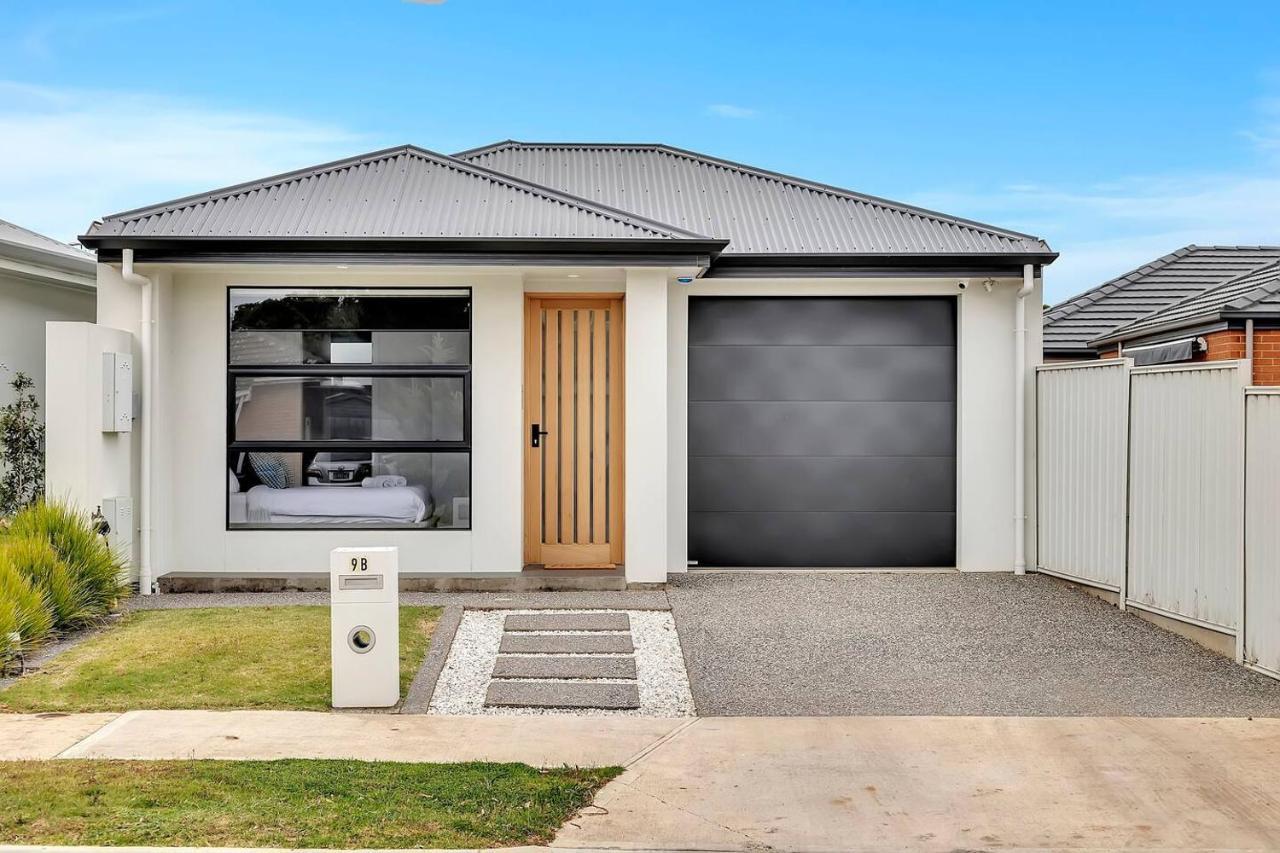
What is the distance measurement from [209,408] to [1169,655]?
28.0 ft

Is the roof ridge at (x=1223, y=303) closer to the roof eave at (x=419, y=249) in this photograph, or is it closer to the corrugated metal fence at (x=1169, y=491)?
the corrugated metal fence at (x=1169, y=491)

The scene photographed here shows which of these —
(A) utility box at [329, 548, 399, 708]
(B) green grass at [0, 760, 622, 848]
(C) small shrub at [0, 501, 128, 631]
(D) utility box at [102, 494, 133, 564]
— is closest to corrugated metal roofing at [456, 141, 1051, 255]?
(A) utility box at [329, 548, 399, 708]

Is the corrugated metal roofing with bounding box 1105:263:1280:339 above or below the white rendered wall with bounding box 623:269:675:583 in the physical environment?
above

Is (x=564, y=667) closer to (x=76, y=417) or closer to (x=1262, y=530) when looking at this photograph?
(x=1262, y=530)

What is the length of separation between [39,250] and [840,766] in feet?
35.3

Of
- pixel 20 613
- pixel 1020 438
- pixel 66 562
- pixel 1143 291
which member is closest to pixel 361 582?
pixel 20 613

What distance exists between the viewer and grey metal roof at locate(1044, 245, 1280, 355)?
17.9 meters

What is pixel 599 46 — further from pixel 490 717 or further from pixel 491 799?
pixel 491 799

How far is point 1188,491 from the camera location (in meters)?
8.77

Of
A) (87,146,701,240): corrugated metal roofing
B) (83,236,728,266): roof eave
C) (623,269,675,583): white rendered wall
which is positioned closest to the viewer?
(83,236,728,266): roof eave

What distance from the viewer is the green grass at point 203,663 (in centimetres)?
695

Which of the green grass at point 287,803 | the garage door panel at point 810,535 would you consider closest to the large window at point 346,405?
the garage door panel at point 810,535

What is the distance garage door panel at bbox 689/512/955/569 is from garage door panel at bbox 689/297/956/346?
1.83 metres

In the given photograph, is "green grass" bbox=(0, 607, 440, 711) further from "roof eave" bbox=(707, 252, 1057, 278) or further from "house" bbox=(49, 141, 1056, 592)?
"roof eave" bbox=(707, 252, 1057, 278)
